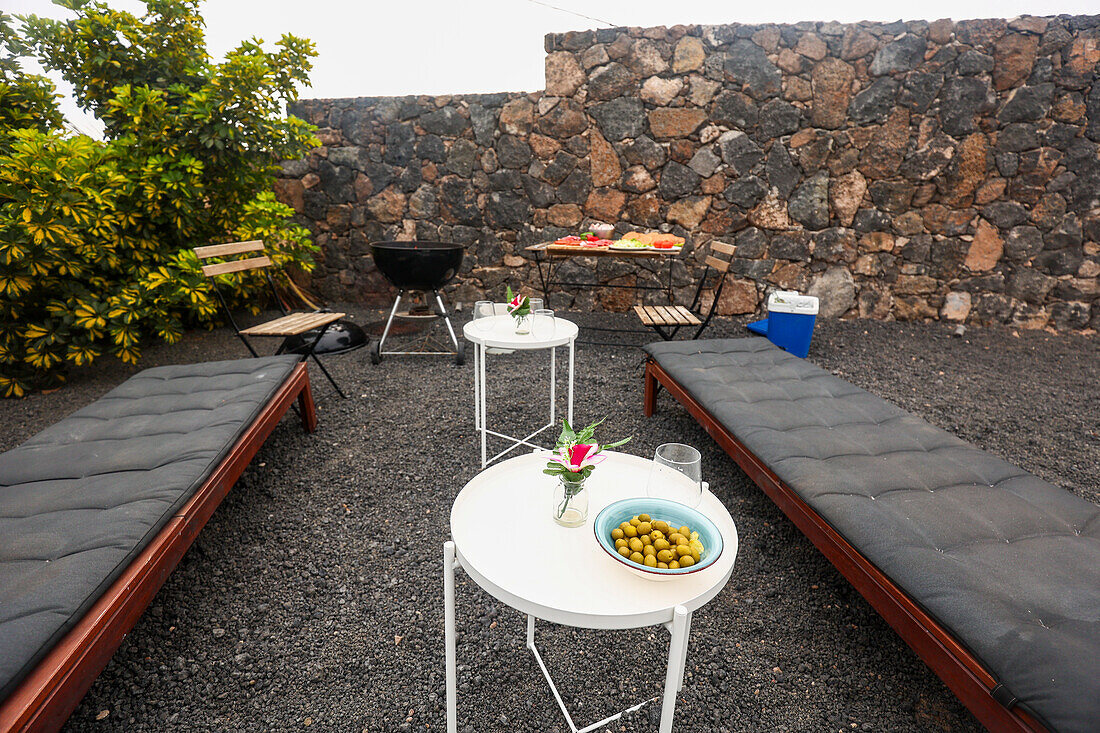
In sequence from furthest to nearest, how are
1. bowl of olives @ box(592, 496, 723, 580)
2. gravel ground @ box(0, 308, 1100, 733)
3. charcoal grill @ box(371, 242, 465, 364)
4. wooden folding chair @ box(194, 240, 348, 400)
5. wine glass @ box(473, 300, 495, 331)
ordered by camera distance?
charcoal grill @ box(371, 242, 465, 364) < wooden folding chair @ box(194, 240, 348, 400) < wine glass @ box(473, 300, 495, 331) < gravel ground @ box(0, 308, 1100, 733) < bowl of olives @ box(592, 496, 723, 580)

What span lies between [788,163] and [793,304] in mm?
1440

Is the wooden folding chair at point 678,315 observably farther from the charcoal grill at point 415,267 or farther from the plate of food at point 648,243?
the charcoal grill at point 415,267

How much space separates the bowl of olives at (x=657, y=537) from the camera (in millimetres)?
983

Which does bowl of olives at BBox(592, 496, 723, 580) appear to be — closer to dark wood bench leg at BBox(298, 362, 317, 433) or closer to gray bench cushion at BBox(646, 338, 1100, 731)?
gray bench cushion at BBox(646, 338, 1100, 731)

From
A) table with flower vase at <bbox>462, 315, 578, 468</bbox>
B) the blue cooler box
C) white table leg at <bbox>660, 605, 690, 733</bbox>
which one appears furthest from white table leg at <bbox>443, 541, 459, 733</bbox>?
the blue cooler box

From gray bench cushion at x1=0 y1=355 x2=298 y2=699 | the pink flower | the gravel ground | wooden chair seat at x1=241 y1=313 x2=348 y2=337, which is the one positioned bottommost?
the gravel ground

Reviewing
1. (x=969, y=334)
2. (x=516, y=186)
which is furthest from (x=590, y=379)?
(x=969, y=334)

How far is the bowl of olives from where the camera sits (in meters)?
0.98

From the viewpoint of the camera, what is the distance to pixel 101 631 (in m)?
1.04

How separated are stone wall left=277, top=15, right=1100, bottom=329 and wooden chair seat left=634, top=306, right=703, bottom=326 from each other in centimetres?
121

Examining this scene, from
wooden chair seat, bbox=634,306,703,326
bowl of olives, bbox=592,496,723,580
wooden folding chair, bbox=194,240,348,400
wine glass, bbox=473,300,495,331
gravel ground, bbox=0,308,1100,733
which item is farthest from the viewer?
wooden chair seat, bbox=634,306,703,326

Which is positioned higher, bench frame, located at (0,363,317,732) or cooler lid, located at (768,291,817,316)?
cooler lid, located at (768,291,817,316)

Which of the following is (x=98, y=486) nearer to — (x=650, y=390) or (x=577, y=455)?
(x=577, y=455)

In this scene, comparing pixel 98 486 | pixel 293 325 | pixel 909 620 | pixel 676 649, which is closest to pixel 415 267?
pixel 293 325
